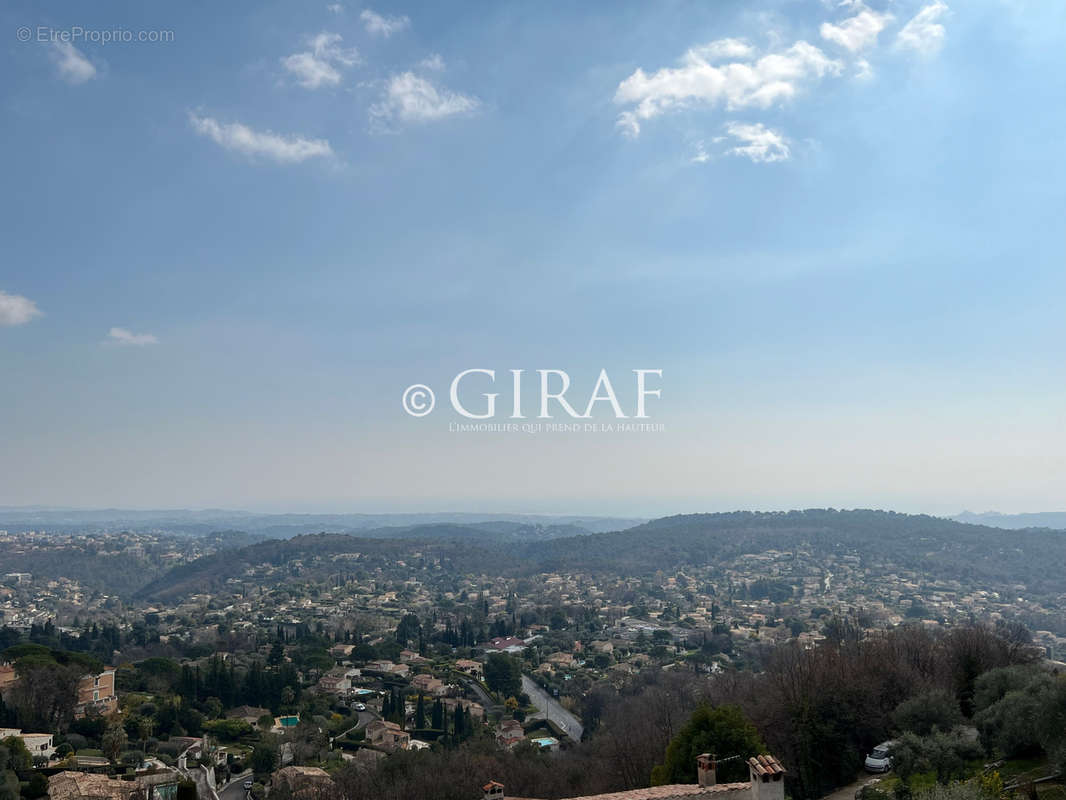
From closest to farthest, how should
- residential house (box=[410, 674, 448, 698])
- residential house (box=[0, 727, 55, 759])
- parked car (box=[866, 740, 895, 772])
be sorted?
parked car (box=[866, 740, 895, 772]) < residential house (box=[0, 727, 55, 759]) < residential house (box=[410, 674, 448, 698])

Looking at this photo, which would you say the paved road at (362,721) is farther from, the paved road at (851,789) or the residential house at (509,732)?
the paved road at (851,789)

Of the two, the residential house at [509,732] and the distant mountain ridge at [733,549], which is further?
the distant mountain ridge at [733,549]

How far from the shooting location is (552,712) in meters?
39.3

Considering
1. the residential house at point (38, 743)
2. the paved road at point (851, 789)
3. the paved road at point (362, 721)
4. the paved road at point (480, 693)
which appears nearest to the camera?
the paved road at point (851, 789)

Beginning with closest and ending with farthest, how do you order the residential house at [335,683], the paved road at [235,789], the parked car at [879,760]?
the parked car at [879,760]
the paved road at [235,789]
the residential house at [335,683]

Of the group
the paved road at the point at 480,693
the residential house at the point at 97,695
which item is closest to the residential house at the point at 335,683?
the paved road at the point at 480,693

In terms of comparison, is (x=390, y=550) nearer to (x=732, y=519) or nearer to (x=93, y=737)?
(x=732, y=519)

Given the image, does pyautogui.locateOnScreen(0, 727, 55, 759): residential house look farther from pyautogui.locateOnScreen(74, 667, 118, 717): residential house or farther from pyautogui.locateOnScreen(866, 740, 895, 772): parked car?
pyautogui.locateOnScreen(866, 740, 895, 772): parked car

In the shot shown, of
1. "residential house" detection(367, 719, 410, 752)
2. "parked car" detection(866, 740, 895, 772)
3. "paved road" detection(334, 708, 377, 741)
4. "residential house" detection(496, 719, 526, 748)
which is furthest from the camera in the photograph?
"paved road" detection(334, 708, 377, 741)

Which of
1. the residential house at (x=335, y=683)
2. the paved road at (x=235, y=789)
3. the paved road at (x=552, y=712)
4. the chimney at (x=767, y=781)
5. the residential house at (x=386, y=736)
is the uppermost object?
the chimney at (x=767, y=781)

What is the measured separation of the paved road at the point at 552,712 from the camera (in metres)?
35.6

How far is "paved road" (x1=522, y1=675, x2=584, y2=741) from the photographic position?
35.6m

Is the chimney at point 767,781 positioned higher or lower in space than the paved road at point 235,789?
higher

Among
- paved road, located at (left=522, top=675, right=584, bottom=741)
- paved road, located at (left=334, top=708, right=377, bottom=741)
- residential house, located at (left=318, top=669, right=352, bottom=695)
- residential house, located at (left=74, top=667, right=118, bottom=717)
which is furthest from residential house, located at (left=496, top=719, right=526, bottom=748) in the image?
residential house, located at (left=74, top=667, right=118, bottom=717)
